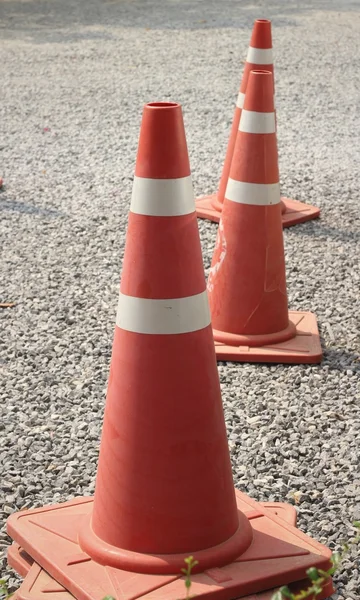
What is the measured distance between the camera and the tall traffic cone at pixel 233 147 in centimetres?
598

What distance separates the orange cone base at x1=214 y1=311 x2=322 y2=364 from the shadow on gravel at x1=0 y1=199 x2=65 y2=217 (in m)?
2.47

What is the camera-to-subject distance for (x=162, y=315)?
258cm

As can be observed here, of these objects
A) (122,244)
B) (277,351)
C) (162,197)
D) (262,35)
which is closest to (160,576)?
(162,197)

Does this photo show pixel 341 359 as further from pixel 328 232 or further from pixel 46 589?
pixel 46 589

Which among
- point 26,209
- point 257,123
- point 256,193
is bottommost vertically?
point 26,209

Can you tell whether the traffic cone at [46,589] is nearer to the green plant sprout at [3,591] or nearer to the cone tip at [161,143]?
the green plant sprout at [3,591]

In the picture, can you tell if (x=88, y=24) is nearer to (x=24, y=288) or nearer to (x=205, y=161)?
(x=205, y=161)

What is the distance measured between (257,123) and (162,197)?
6.23ft

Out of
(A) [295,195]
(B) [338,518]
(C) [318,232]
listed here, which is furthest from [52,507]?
(A) [295,195]

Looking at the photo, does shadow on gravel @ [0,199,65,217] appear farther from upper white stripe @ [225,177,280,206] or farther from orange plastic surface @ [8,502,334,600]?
orange plastic surface @ [8,502,334,600]

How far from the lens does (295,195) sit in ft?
23.2

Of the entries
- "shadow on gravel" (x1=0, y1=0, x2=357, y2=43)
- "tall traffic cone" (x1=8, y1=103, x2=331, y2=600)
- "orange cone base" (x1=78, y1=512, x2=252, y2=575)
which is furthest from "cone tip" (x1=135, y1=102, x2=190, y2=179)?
"shadow on gravel" (x1=0, y1=0, x2=357, y2=43)

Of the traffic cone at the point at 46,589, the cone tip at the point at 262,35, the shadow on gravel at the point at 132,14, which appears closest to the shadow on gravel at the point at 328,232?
the cone tip at the point at 262,35

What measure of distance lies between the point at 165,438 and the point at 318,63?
10.7 m
